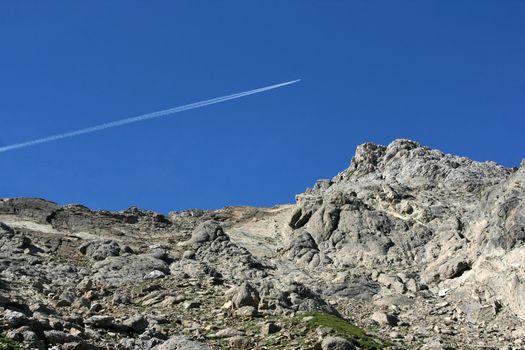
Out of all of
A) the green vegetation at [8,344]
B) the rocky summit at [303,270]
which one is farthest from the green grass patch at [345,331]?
the green vegetation at [8,344]

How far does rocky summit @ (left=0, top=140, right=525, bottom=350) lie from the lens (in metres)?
34.7

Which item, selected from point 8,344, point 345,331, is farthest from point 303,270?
point 8,344

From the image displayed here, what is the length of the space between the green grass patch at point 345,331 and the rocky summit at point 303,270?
136 mm

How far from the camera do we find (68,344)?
88.9ft

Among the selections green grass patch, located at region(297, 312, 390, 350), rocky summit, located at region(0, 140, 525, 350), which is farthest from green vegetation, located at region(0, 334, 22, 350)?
green grass patch, located at region(297, 312, 390, 350)

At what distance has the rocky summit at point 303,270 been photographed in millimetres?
34688

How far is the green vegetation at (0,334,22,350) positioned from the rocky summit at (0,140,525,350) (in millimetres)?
77

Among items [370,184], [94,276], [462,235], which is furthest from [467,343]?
[370,184]

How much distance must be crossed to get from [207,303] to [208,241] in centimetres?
2252

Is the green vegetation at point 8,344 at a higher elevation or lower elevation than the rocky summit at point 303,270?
lower

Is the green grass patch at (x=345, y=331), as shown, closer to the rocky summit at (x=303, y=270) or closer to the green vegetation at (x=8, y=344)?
the rocky summit at (x=303, y=270)

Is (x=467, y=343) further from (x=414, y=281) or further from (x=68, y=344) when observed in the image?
(x=68, y=344)

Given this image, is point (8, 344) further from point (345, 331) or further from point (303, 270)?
point (303, 270)

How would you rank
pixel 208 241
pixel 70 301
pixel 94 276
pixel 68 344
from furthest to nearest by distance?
pixel 208 241, pixel 94 276, pixel 70 301, pixel 68 344
